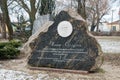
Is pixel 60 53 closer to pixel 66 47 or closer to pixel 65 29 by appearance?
pixel 66 47

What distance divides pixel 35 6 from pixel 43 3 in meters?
0.78

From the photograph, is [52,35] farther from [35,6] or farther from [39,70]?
[35,6]

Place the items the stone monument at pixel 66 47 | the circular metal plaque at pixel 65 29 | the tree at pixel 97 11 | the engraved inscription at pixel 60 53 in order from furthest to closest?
1. the tree at pixel 97 11
2. the circular metal plaque at pixel 65 29
3. the engraved inscription at pixel 60 53
4. the stone monument at pixel 66 47

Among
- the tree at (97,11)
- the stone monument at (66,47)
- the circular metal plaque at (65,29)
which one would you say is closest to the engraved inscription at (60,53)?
the stone monument at (66,47)

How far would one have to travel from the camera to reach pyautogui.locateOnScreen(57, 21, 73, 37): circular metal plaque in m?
8.67

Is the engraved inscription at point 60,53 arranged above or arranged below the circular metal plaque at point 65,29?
below

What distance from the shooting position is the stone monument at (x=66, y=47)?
8.38 meters

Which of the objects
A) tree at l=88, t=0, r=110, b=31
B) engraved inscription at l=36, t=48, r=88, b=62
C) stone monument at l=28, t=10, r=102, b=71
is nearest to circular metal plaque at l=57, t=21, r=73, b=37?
stone monument at l=28, t=10, r=102, b=71

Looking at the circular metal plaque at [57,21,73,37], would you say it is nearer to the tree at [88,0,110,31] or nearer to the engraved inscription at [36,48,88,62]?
the engraved inscription at [36,48,88,62]

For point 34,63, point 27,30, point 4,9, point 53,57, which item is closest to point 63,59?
point 53,57

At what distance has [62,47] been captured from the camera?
8.68 m

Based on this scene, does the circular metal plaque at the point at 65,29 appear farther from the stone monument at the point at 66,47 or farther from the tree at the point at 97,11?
the tree at the point at 97,11

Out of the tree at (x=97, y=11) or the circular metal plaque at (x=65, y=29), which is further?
the tree at (x=97, y=11)

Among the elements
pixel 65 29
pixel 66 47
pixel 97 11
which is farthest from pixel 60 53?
pixel 97 11
